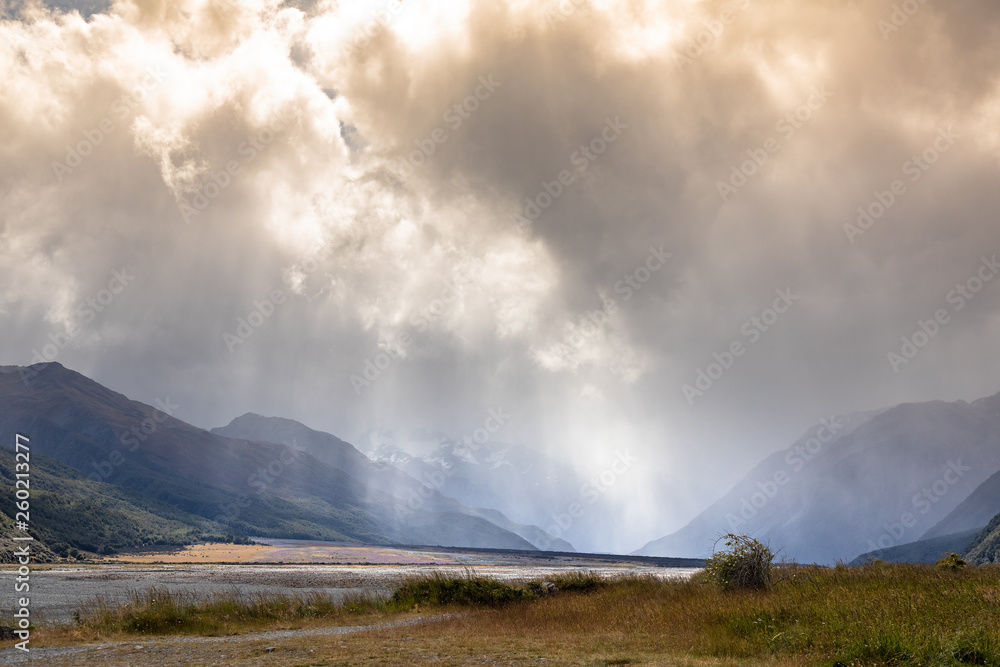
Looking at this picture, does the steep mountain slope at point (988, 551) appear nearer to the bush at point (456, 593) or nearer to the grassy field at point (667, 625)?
the bush at point (456, 593)

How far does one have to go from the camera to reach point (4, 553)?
302 feet

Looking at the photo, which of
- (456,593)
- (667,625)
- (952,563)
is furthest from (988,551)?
(667,625)

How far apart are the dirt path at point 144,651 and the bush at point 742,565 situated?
17.9m

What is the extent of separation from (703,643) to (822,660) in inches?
193

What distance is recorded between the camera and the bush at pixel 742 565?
1129 inches

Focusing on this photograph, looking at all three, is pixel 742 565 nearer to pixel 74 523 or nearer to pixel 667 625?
pixel 667 625

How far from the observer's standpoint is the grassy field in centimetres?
1355

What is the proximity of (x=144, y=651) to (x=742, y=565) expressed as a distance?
27616mm

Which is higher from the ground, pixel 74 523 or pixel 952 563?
pixel 952 563

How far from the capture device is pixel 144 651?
71.4 ft

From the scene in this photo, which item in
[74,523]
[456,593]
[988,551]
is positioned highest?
[456,593]

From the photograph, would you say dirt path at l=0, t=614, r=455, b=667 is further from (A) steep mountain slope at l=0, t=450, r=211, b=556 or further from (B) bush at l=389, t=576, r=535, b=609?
(A) steep mountain slope at l=0, t=450, r=211, b=556

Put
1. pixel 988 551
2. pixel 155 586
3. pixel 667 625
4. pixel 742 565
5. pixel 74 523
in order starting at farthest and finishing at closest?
pixel 74 523, pixel 988 551, pixel 155 586, pixel 742 565, pixel 667 625

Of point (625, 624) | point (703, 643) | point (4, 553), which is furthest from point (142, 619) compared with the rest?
point (4, 553)
